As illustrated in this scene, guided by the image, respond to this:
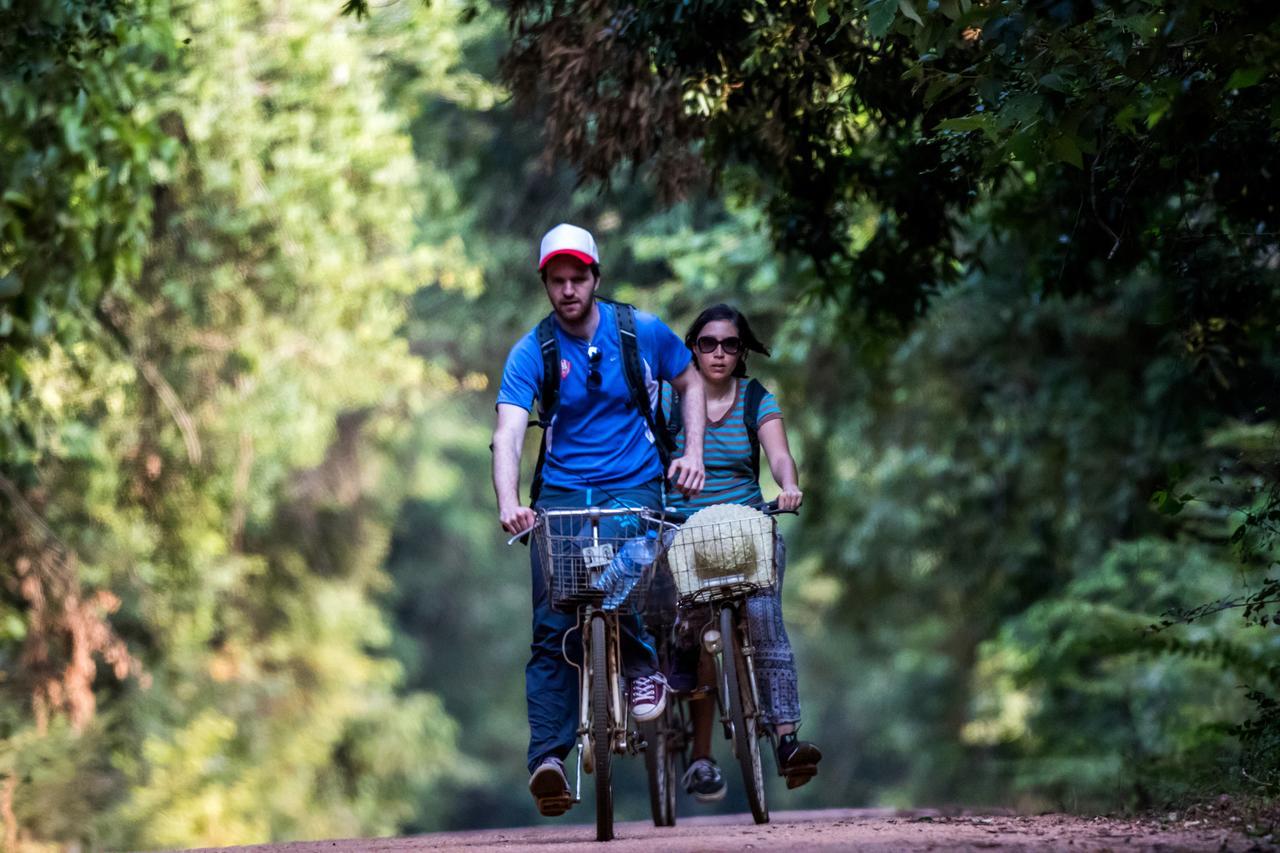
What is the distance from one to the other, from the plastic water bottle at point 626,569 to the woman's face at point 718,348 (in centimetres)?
111

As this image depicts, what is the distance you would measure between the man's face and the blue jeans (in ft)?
2.51

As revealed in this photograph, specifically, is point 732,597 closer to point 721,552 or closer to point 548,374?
point 721,552

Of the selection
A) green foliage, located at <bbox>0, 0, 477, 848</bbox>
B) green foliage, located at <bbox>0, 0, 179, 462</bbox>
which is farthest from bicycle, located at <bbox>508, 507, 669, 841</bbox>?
green foliage, located at <bbox>0, 0, 477, 848</bbox>

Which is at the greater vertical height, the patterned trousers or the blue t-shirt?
the blue t-shirt

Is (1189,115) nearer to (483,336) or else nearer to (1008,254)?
(1008,254)

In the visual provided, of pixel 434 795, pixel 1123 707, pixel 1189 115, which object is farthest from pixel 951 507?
pixel 434 795

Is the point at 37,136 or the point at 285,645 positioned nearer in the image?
the point at 37,136

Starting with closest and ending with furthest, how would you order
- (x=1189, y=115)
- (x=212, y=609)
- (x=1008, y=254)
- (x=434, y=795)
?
(x=1189, y=115) → (x=1008, y=254) → (x=212, y=609) → (x=434, y=795)

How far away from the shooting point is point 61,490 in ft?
52.9

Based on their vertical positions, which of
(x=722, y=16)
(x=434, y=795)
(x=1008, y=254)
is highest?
(x=434, y=795)

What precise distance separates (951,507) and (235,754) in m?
9.05

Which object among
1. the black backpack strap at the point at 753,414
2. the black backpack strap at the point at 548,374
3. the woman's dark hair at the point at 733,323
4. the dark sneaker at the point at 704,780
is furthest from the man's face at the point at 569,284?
the dark sneaker at the point at 704,780

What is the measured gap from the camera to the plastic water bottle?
7.49 m

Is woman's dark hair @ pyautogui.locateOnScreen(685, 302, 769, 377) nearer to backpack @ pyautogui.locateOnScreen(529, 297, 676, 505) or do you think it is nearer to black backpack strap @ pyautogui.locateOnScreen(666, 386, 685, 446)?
black backpack strap @ pyautogui.locateOnScreen(666, 386, 685, 446)
